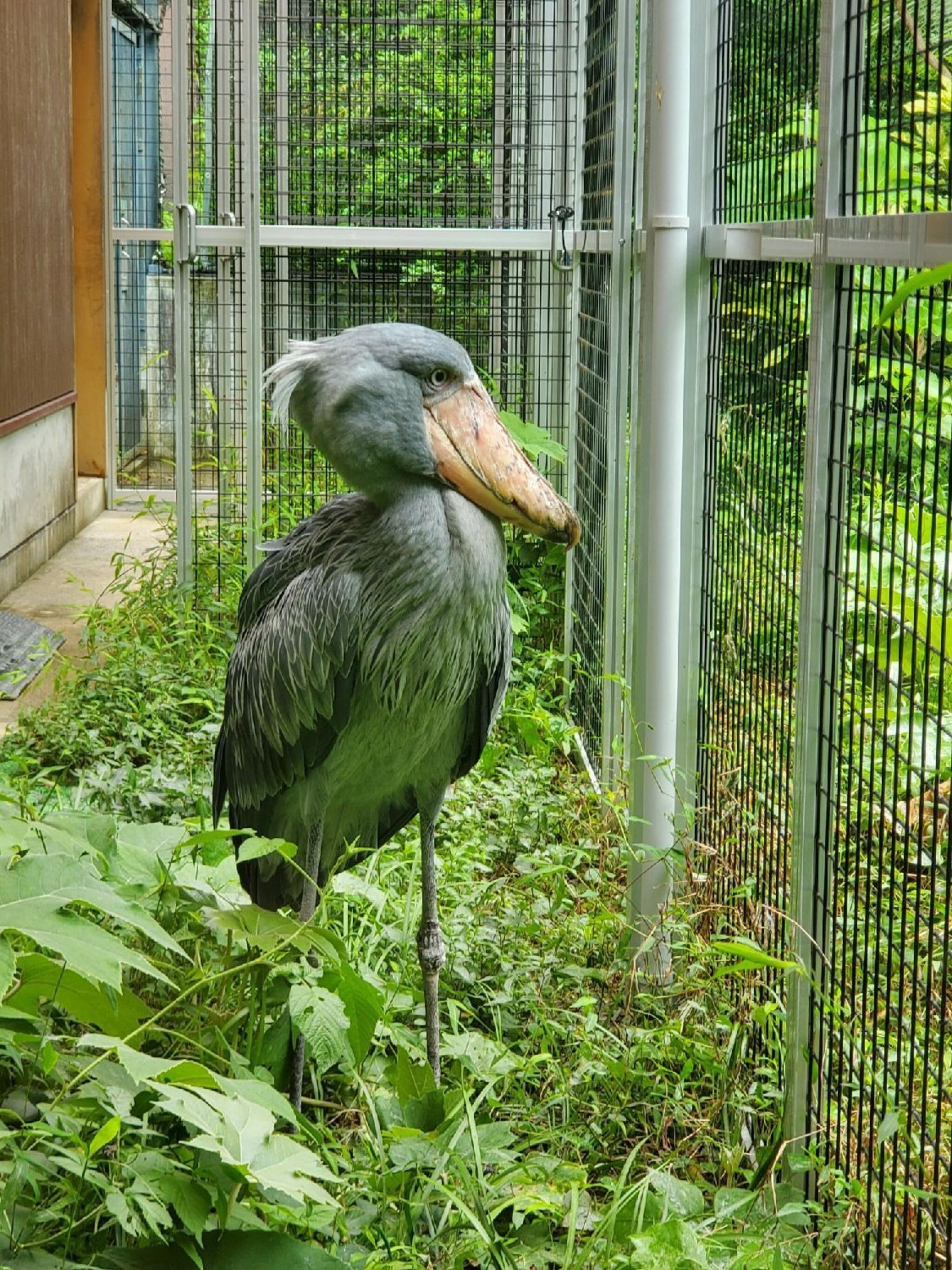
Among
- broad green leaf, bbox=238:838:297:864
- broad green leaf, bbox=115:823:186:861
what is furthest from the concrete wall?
broad green leaf, bbox=238:838:297:864

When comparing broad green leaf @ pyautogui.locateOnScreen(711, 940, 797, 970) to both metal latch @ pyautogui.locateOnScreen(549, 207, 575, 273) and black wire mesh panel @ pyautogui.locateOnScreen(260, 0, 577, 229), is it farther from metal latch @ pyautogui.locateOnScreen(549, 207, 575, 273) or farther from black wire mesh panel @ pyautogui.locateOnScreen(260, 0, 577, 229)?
black wire mesh panel @ pyautogui.locateOnScreen(260, 0, 577, 229)

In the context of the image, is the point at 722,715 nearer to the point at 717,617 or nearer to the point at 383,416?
the point at 717,617

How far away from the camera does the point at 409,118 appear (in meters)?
6.98

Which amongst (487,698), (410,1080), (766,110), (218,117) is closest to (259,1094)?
(410,1080)

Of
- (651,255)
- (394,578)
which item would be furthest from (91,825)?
(651,255)

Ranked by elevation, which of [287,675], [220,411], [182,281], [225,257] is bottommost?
[287,675]

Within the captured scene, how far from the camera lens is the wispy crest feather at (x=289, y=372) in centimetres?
A: 310

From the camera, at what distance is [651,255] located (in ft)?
12.1

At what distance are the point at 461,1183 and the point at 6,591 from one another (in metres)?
6.30

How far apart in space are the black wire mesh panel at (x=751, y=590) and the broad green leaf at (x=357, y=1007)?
783 millimetres

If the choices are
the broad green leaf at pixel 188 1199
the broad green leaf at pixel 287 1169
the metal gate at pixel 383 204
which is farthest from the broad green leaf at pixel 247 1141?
the metal gate at pixel 383 204

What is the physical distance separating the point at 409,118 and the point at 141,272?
5.67m

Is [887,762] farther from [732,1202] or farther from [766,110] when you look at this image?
[766,110]

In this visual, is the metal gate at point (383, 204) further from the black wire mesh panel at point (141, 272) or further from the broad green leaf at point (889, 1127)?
the black wire mesh panel at point (141, 272)
